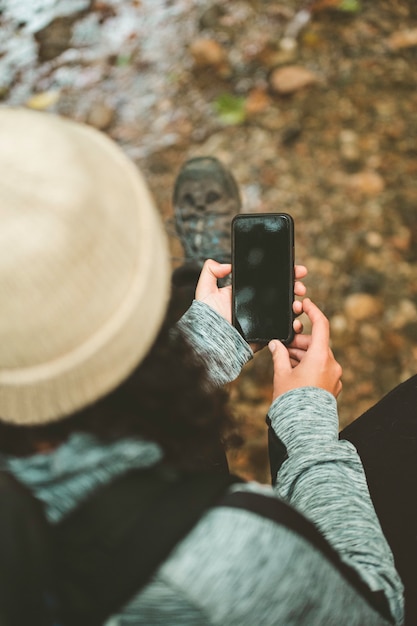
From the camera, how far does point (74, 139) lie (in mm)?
624

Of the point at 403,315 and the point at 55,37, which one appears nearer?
the point at 403,315

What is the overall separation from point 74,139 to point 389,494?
95cm

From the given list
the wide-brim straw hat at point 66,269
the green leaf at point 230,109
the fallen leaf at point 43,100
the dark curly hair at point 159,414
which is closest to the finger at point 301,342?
the dark curly hair at point 159,414

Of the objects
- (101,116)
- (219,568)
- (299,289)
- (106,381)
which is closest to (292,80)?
(101,116)

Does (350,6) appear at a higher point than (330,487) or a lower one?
higher

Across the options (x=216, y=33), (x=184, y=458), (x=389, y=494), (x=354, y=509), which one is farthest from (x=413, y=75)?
(x=184, y=458)

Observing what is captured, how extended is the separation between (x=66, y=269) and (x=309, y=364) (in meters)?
0.67

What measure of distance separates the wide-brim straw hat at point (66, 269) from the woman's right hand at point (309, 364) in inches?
20.2

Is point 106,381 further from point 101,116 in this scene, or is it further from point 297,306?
point 101,116

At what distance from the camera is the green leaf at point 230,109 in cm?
218

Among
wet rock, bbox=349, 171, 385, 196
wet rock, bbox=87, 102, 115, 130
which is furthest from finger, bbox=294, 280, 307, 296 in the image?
wet rock, bbox=87, 102, 115, 130

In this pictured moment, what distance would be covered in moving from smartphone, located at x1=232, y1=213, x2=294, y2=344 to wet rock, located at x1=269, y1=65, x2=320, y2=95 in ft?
3.64

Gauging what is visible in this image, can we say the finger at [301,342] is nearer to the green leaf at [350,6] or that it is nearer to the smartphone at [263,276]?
the smartphone at [263,276]

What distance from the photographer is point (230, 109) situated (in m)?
2.20
